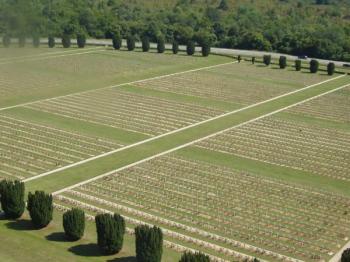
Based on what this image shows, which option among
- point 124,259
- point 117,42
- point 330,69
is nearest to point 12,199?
point 124,259

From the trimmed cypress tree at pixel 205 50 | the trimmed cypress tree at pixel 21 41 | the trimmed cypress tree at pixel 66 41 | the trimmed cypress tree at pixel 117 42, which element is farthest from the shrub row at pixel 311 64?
the trimmed cypress tree at pixel 21 41

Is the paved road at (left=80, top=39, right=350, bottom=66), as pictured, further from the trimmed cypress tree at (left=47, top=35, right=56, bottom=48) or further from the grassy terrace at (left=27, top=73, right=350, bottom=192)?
the grassy terrace at (left=27, top=73, right=350, bottom=192)

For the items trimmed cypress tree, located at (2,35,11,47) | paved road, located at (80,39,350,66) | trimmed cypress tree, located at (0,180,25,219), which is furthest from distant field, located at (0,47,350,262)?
paved road, located at (80,39,350,66)

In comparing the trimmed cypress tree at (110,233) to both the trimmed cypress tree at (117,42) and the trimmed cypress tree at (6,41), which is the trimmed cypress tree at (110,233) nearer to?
the trimmed cypress tree at (6,41)

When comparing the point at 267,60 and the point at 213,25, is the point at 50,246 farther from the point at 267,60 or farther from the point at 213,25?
the point at 213,25

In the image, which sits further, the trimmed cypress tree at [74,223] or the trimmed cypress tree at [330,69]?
the trimmed cypress tree at [330,69]

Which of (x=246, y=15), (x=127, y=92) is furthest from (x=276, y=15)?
(x=127, y=92)

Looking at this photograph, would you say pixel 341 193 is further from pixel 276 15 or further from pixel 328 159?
pixel 276 15
